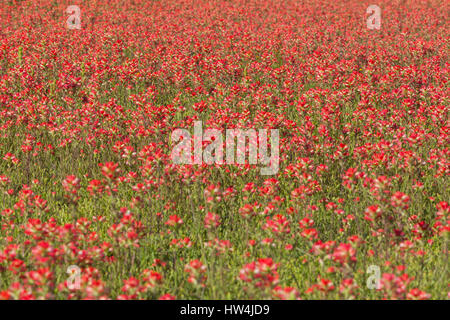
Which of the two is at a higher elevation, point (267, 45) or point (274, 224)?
point (267, 45)

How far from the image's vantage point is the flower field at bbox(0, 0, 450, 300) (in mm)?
4227

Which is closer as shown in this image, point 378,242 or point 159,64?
point 378,242

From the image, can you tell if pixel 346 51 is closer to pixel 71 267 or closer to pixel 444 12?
pixel 444 12

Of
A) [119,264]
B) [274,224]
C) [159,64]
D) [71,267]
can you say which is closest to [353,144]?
[274,224]

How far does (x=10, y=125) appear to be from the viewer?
784cm

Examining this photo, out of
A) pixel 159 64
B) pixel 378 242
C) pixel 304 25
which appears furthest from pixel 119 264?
pixel 304 25

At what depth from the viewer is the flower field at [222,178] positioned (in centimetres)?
423

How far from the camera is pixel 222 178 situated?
677 centimetres

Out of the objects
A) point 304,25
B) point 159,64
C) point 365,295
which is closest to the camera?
point 365,295

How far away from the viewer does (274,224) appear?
441 centimetres

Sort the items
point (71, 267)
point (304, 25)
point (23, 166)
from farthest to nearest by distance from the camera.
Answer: point (304, 25), point (23, 166), point (71, 267)

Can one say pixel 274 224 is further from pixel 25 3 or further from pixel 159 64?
pixel 25 3

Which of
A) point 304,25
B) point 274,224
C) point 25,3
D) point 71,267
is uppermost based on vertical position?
point 25,3

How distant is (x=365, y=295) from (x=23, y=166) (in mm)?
5164
